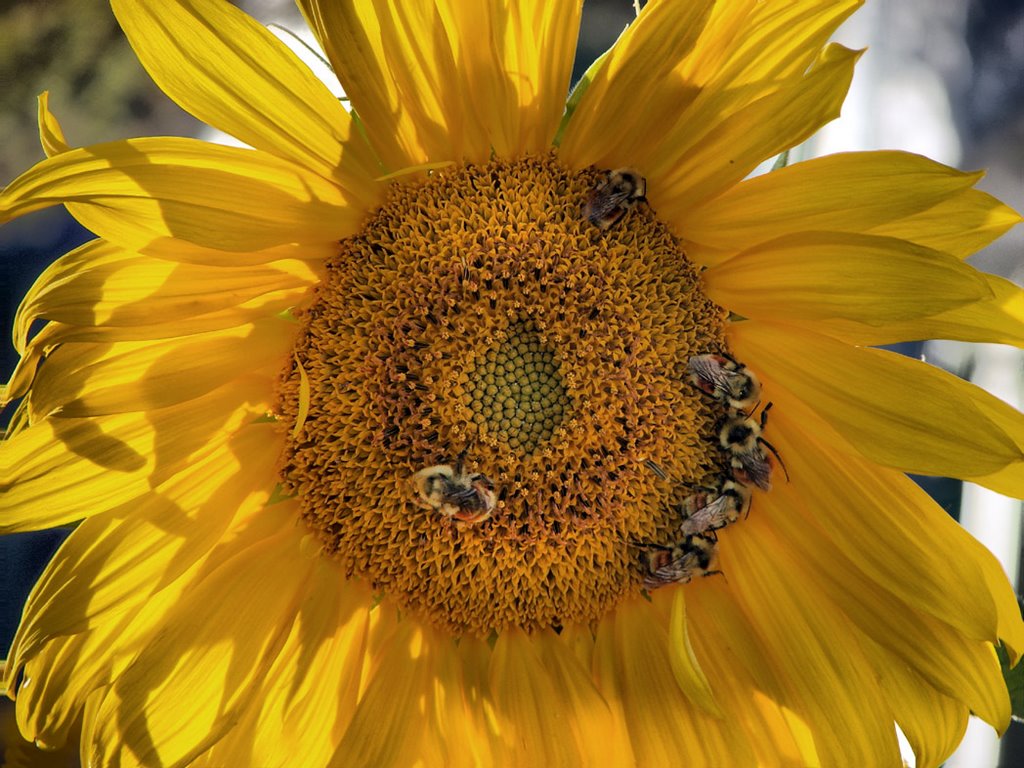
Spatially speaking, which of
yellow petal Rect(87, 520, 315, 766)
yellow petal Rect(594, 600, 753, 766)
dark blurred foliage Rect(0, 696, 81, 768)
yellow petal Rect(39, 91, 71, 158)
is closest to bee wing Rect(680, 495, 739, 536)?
yellow petal Rect(594, 600, 753, 766)

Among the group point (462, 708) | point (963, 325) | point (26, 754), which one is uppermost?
point (963, 325)

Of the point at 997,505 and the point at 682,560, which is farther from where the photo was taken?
the point at 997,505

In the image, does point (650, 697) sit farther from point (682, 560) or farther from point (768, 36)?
point (768, 36)

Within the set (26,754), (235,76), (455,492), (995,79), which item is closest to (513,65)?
(235,76)

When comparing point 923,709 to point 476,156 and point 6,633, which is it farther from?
point 6,633

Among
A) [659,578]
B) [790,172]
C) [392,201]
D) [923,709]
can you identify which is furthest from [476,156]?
[923,709]

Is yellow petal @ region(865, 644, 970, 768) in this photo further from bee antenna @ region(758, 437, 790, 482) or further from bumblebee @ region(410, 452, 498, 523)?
bumblebee @ region(410, 452, 498, 523)
